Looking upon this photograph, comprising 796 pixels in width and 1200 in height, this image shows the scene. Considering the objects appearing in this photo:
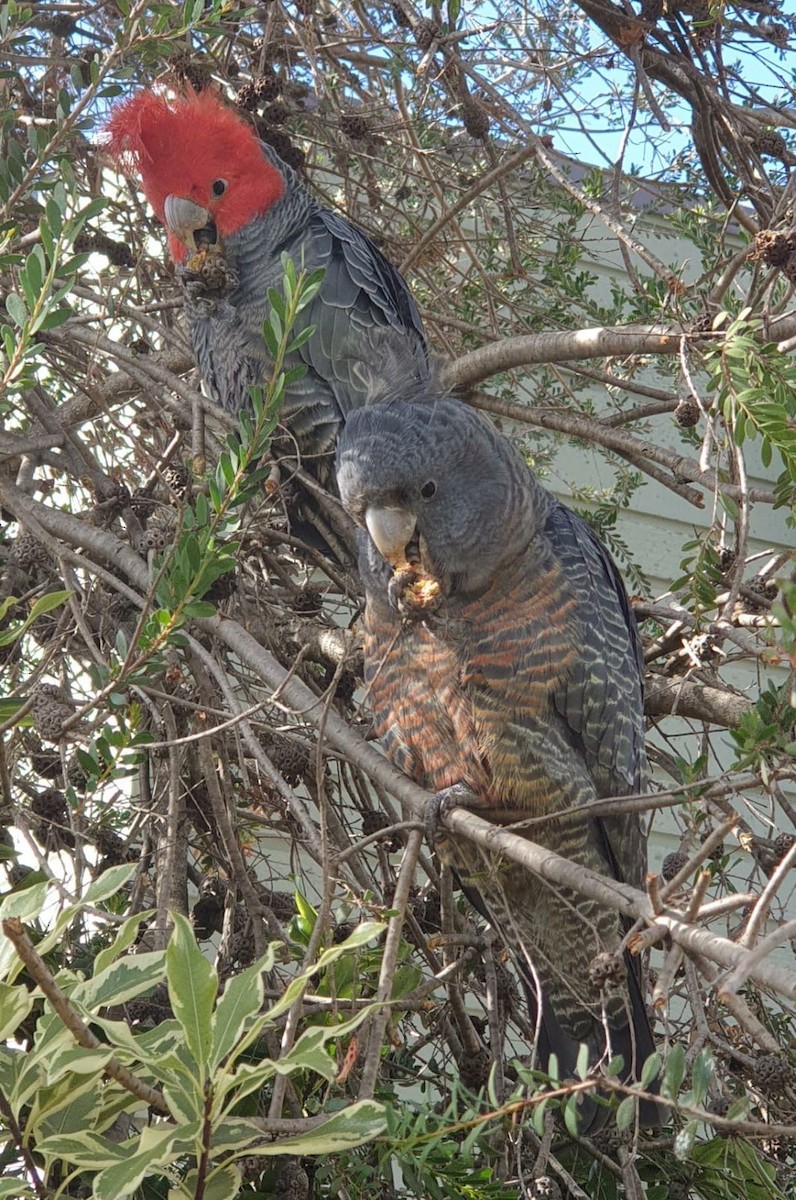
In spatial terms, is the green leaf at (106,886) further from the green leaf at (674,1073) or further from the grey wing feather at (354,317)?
the grey wing feather at (354,317)

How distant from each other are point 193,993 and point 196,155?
8.54ft

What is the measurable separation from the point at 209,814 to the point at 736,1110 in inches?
67.2

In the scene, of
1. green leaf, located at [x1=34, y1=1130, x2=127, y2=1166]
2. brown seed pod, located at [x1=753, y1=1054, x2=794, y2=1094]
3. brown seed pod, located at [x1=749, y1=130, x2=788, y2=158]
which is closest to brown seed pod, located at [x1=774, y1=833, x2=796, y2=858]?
brown seed pod, located at [x1=753, y1=1054, x2=794, y2=1094]

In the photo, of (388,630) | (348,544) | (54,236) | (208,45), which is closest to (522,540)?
(388,630)

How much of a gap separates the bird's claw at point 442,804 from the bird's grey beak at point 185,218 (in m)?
1.80

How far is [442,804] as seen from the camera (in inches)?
101

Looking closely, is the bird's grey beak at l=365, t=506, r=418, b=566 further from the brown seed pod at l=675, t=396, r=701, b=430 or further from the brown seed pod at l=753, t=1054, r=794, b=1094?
the brown seed pod at l=753, t=1054, r=794, b=1094

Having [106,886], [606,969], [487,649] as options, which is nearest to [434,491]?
[487,649]

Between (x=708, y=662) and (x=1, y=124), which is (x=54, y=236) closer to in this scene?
(x=1, y=124)

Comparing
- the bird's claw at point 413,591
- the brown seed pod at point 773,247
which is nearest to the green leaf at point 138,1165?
the bird's claw at point 413,591

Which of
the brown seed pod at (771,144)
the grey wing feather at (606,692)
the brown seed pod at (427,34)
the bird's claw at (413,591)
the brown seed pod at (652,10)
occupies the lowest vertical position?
the grey wing feather at (606,692)

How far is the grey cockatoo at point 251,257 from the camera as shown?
10.8ft

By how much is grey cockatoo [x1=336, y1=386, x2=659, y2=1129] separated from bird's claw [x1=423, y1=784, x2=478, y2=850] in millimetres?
13

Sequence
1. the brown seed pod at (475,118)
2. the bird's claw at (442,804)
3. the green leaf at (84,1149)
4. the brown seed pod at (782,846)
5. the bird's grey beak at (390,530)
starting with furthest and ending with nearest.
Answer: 1. the brown seed pod at (475,118)
2. the bird's grey beak at (390,530)
3. the bird's claw at (442,804)
4. the brown seed pod at (782,846)
5. the green leaf at (84,1149)
